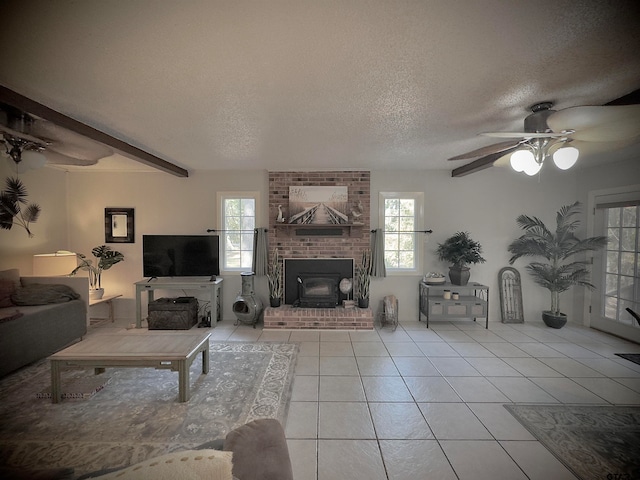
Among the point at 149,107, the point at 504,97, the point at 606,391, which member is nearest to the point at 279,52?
the point at 149,107

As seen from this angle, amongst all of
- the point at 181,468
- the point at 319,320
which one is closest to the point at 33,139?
the point at 181,468

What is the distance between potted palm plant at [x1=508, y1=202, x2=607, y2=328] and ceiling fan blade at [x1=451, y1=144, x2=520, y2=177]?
4.38 feet

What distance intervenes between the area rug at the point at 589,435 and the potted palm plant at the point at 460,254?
7.35 feet

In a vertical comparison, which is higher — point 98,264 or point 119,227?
point 119,227

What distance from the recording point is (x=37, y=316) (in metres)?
3.08

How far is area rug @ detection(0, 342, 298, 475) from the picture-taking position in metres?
1.86

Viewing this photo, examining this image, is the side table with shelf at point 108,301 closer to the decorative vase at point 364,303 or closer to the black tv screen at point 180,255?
the black tv screen at point 180,255

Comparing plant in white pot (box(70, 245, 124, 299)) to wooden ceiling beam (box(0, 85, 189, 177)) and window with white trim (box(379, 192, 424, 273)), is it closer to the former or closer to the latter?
wooden ceiling beam (box(0, 85, 189, 177))

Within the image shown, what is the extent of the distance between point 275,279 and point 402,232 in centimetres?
229

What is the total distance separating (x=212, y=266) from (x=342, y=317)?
2.24 meters

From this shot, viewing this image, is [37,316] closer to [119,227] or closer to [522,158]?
[119,227]

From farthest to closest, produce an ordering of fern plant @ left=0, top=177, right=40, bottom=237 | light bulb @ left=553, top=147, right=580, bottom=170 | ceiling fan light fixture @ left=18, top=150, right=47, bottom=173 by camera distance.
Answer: fern plant @ left=0, top=177, right=40, bottom=237
ceiling fan light fixture @ left=18, top=150, right=47, bottom=173
light bulb @ left=553, top=147, right=580, bottom=170

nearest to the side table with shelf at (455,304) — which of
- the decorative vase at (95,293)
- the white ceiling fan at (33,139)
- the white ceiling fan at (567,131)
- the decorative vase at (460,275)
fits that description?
the decorative vase at (460,275)

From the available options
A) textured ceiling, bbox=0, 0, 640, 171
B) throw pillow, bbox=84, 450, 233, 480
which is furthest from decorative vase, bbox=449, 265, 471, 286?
throw pillow, bbox=84, 450, 233, 480
